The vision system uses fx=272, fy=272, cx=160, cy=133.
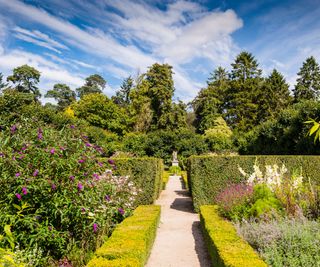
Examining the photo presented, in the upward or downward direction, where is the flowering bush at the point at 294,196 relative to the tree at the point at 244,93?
downward

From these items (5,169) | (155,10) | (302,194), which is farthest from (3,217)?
(302,194)

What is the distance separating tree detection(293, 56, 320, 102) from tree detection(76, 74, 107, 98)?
139 ft

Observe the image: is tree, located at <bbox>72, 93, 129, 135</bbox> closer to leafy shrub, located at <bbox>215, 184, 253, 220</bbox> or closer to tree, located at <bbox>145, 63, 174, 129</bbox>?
tree, located at <bbox>145, 63, 174, 129</bbox>

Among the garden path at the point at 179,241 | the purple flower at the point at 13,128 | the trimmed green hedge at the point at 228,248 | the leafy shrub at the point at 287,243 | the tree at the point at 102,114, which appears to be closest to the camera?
the trimmed green hedge at the point at 228,248

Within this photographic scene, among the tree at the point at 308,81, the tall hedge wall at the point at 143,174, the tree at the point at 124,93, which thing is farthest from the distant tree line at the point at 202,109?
the tall hedge wall at the point at 143,174

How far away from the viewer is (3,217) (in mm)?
3840

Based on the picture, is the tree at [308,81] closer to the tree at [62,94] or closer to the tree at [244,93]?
the tree at [244,93]

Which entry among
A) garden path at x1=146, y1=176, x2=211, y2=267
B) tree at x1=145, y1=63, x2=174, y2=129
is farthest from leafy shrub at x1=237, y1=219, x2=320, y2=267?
tree at x1=145, y1=63, x2=174, y2=129

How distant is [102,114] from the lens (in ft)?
115

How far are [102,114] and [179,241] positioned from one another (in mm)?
30730

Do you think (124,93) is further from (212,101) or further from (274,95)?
(274,95)

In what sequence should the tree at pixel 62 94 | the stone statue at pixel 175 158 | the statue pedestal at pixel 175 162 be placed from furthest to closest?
the tree at pixel 62 94
the stone statue at pixel 175 158
the statue pedestal at pixel 175 162

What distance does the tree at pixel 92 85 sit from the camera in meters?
60.7

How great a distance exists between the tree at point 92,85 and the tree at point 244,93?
33746 millimetres
